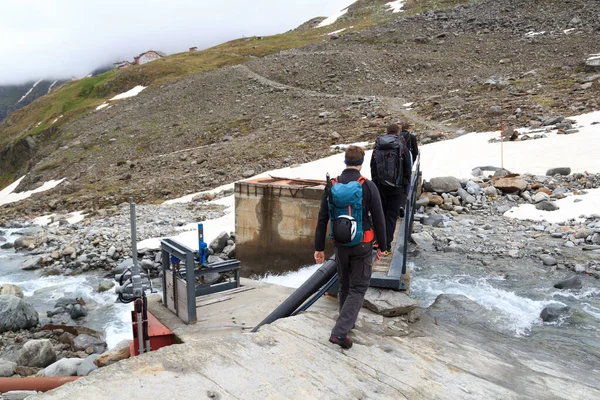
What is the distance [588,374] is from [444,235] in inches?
272

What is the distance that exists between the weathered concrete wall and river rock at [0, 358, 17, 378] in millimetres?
6130

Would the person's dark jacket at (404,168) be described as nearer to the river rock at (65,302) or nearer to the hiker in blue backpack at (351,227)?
the hiker in blue backpack at (351,227)

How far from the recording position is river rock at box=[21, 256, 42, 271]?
584 inches

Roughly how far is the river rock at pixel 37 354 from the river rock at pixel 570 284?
367 inches

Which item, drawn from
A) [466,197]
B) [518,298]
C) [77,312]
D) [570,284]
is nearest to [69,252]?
[77,312]

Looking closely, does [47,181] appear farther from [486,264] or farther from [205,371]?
[205,371]

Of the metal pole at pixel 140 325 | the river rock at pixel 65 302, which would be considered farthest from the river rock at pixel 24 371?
the river rock at pixel 65 302

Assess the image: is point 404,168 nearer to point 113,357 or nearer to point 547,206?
point 113,357

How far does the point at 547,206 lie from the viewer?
544 inches

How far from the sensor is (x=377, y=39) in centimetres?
4984

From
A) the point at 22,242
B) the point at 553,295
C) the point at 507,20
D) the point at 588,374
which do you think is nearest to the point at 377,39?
the point at 507,20

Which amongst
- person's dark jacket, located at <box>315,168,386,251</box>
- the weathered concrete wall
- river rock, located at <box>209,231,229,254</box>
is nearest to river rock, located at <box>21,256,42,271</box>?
river rock, located at <box>209,231,229,254</box>

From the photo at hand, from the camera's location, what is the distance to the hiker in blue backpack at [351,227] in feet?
15.3

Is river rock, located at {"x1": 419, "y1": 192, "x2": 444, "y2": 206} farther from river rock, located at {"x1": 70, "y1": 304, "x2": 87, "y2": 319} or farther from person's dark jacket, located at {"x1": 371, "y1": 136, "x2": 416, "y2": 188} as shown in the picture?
river rock, located at {"x1": 70, "y1": 304, "x2": 87, "y2": 319}
